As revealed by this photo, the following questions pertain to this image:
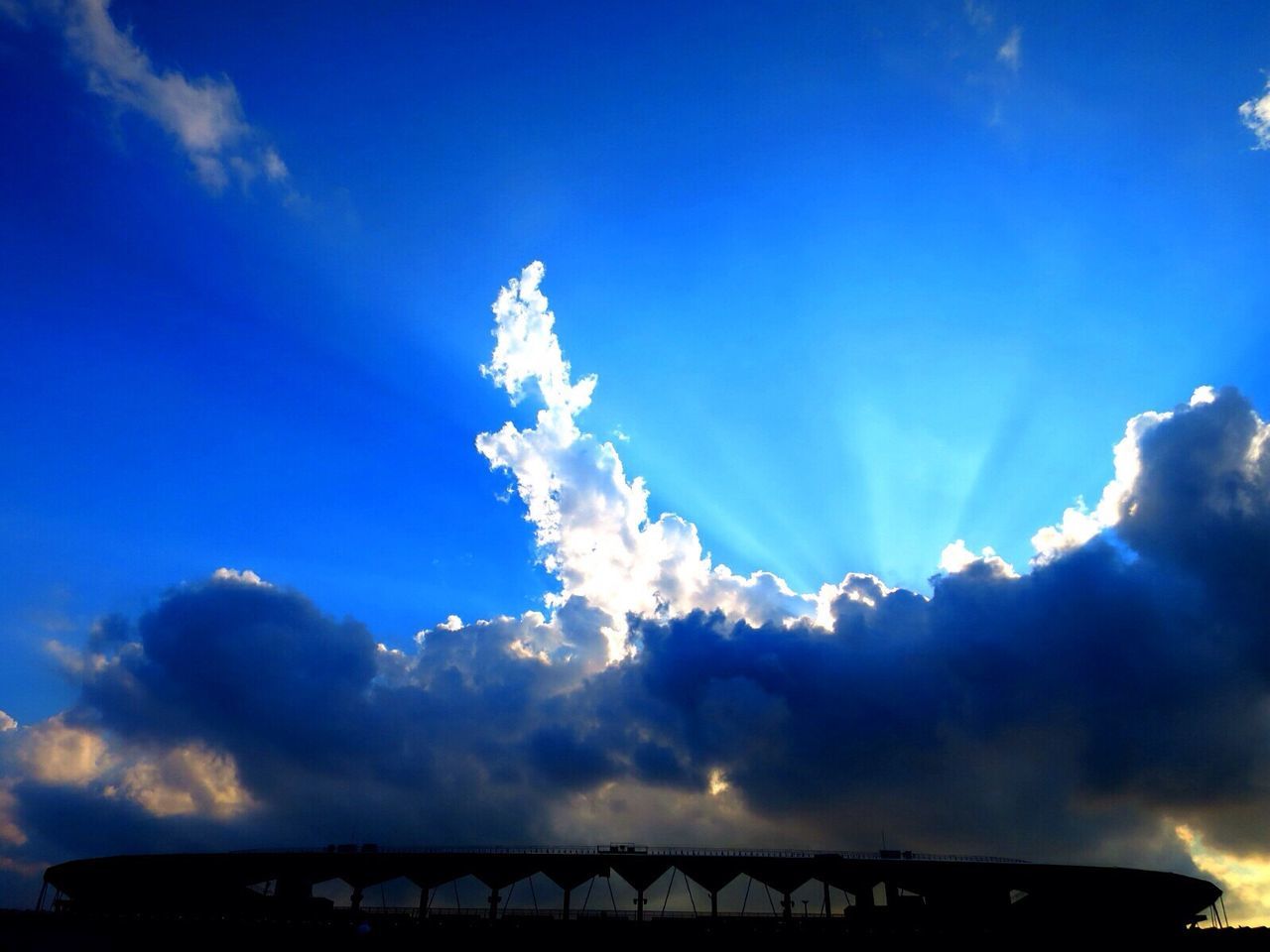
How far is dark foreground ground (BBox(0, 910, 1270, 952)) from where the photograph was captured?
257 feet

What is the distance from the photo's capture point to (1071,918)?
10538 centimetres

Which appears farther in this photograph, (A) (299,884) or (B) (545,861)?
(A) (299,884)

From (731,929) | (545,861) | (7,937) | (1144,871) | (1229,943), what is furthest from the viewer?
(1144,871)

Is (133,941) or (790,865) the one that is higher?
(790,865)

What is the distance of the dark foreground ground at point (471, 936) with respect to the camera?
78438 mm

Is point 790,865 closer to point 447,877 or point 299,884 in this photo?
point 447,877

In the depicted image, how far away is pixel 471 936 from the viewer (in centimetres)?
8588

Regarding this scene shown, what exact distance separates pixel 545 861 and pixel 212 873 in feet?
145

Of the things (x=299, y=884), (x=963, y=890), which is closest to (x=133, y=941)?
(x=299, y=884)

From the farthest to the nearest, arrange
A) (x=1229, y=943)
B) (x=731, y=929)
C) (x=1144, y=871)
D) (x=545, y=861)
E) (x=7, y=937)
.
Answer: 1. (x=1144, y=871)
2. (x=545, y=861)
3. (x=731, y=929)
4. (x=1229, y=943)
5. (x=7, y=937)

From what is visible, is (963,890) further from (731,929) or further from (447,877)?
(447,877)

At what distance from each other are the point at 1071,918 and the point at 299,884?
10279cm

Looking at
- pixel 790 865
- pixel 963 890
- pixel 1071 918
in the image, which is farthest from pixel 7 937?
pixel 1071 918

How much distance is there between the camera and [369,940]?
7919 cm
